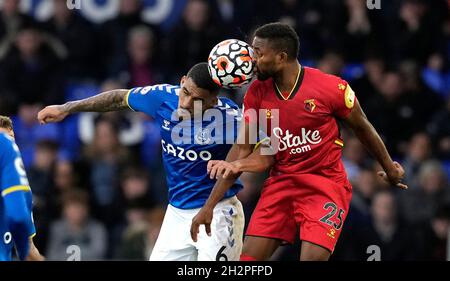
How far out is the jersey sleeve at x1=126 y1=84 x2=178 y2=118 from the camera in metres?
8.95

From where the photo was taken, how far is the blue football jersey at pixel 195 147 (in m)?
8.74

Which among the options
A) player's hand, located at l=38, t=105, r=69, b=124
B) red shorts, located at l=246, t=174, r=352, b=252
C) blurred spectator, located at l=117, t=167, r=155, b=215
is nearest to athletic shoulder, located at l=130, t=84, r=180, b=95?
player's hand, located at l=38, t=105, r=69, b=124

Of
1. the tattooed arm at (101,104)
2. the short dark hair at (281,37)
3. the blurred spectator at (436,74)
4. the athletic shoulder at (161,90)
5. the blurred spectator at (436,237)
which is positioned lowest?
the blurred spectator at (436,237)

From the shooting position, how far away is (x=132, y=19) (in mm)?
14602

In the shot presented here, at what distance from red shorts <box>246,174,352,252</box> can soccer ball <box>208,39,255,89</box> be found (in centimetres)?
75

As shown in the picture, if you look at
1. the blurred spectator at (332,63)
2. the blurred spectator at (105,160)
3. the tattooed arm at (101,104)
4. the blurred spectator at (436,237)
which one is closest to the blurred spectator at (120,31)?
the blurred spectator at (105,160)

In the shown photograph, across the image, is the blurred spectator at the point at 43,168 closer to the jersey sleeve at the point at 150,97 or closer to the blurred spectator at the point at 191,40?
the blurred spectator at the point at 191,40

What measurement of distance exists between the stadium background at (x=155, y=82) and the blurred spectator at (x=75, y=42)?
17mm

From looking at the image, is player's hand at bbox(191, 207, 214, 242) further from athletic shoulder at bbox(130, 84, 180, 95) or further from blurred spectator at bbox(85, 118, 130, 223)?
blurred spectator at bbox(85, 118, 130, 223)

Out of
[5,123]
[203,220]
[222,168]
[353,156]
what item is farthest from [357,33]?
[5,123]

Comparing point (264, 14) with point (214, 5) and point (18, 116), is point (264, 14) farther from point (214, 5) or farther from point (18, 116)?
point (18, 116)

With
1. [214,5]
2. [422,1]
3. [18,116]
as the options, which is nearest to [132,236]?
[18,116]

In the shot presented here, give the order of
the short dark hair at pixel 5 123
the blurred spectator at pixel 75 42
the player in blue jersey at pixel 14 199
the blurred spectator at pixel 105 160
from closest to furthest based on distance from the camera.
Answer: the player in blue jersey at pixel 14 199 < the short dark hair at pixel 5 123 < the blurred spectator at pixel 105 160 < the blurred spectator at pixel 75 42

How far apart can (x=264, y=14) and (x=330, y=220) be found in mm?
5991
